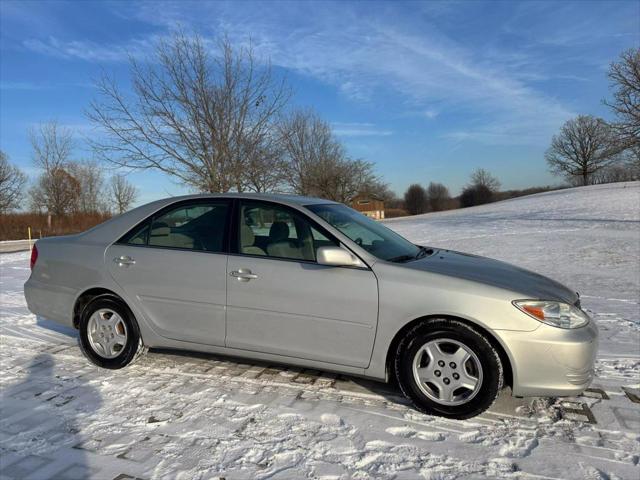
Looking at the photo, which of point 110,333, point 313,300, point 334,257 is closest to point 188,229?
point 110,333

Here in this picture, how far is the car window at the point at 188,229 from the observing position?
3971 mm

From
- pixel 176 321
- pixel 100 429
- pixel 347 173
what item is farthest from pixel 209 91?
pixel 347 173

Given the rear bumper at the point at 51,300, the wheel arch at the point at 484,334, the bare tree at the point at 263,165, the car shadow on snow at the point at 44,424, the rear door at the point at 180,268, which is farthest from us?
the bare tree at the point at 263,165

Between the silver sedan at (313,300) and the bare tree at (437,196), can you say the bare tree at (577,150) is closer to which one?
the bare tree at (437,196)

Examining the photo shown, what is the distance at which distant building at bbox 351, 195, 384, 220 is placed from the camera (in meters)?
44.3

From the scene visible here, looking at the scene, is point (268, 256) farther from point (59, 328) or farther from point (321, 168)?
point (321, 168)

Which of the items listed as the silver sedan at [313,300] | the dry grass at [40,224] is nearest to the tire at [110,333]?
the silver sedan at [313,300]

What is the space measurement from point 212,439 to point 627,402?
3.06 m

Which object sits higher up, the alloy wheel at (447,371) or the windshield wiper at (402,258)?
the windshield wiper at (402,258)

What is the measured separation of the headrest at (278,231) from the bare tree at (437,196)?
3679 inches

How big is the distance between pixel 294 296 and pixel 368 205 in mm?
46317

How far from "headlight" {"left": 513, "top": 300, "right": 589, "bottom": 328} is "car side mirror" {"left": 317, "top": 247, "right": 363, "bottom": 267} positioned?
1172 mm

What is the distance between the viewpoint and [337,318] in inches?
134

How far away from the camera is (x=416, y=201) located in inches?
3829
